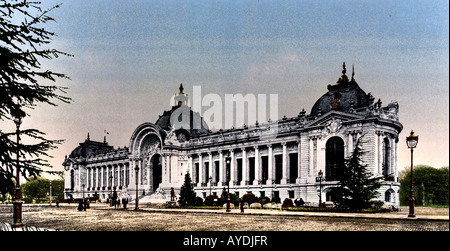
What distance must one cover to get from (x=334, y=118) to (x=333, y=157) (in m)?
4.48

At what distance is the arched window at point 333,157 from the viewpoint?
4850 cm

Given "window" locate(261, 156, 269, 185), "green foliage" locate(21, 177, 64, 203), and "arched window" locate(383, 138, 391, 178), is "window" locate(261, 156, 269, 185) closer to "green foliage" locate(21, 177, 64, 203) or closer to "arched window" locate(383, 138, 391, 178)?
"arched window" locate(383, 138, 391, 178)

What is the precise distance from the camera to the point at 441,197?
2450 inches

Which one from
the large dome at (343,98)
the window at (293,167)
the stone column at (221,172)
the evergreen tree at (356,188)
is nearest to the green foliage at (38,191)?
the stone column at (221,172)

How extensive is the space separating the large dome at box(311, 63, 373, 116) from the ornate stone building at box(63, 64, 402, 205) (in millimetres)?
112

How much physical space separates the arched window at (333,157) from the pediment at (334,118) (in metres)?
1.90

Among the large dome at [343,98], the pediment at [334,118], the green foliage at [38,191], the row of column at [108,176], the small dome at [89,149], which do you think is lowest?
the green foliage at [38,191]

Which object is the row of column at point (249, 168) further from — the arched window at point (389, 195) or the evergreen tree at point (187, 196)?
the arched window at point (389, 195)

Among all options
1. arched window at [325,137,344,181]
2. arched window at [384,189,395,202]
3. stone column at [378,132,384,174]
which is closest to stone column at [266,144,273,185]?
arched window at [325,137,344,181]

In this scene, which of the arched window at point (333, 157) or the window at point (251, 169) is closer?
the arched window at point (333, 157)

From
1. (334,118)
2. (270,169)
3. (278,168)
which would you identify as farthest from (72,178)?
(334,118)

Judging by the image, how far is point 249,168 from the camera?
2395 inches

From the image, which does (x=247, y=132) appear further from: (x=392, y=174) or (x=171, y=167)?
(x=392, y=174)
